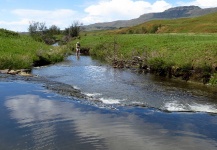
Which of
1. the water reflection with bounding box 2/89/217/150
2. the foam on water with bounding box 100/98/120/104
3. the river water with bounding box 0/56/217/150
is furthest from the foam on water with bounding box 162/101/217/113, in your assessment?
the foam on water with bounding box 100/98/120/104

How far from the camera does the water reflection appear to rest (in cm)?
1191

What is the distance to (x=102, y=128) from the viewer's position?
13.6 meters

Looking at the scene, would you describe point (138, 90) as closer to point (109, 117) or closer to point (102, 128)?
point (109, 117)

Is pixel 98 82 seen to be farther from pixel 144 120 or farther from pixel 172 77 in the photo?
pixel 144 120

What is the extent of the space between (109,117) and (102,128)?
1.57 meters

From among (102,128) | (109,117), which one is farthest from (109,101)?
(102,128)

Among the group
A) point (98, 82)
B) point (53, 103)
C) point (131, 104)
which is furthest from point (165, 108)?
point (98, 82)

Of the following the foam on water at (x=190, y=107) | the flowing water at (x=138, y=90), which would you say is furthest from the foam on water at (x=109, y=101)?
the foam on water at (x=190, y=107)

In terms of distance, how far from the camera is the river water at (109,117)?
39.6 feet

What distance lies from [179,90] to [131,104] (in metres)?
6.37

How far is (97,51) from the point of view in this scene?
52.8 m

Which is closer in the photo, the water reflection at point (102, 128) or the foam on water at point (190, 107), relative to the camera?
the water reflection at point (102, 128)

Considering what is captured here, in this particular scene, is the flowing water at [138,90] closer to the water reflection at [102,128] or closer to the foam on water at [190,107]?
the foam on water at [190,107]

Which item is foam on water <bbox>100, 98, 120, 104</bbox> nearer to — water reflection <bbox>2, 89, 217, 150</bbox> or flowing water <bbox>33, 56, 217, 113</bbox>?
flowing water <bbox>33, 56, 217, 113</bbox>
